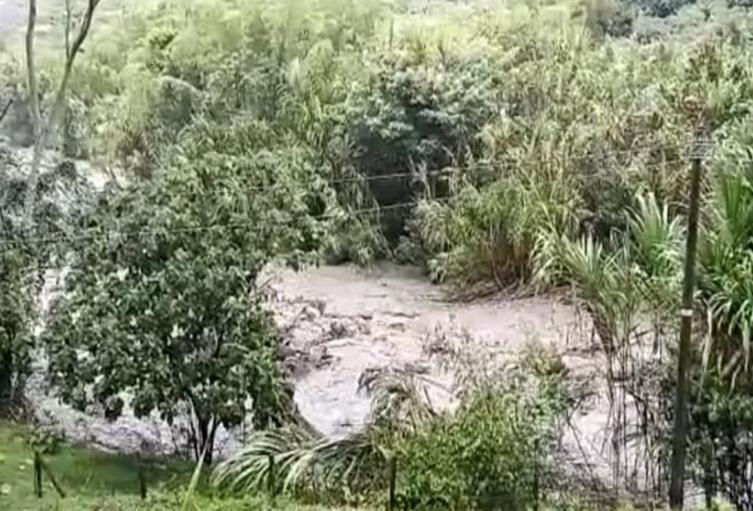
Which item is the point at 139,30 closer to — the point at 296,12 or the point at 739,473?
the point at 296,12

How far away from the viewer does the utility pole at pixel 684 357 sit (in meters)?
5.20

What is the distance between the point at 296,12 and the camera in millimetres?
12883

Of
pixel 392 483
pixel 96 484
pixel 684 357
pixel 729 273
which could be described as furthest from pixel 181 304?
pixel 729 273

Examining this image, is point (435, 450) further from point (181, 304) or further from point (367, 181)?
point (367, 181)

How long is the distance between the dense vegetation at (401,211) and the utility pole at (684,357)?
165mm

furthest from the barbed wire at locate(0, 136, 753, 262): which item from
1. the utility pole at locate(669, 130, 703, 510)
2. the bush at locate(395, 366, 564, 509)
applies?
the bush at locate(395, 366, 564, 509)

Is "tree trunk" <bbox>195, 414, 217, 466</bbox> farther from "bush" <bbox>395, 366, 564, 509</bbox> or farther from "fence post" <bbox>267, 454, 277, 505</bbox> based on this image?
"bush" <bbox>395, 366, 564, 509</bbox>

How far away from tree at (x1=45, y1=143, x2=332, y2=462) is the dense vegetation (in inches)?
0.5

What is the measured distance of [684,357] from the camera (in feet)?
17.4

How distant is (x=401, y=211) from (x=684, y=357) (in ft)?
18.1

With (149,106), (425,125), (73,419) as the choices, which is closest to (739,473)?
(73,419)

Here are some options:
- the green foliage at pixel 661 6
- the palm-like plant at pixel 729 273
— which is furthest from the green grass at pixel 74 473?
the green foliage at pixel 661 6

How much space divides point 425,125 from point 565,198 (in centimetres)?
168

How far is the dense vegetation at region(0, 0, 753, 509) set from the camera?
559 centimetres
